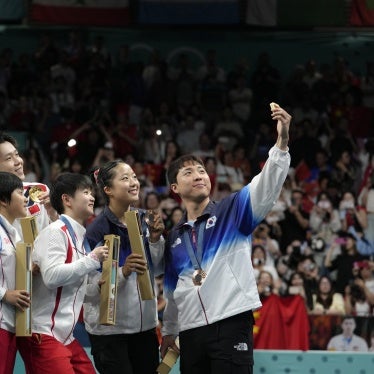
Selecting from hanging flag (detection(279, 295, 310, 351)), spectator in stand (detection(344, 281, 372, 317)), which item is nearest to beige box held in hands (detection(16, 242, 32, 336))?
hanging flag (detection(279, 295, 310, 351))

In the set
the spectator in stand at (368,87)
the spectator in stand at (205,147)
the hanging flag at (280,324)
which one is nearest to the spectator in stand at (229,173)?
the spectator in stand at (205,147)

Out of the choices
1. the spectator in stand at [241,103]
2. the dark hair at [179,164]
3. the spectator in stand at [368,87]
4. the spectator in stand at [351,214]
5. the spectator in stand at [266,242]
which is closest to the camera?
the dark hair at [179,164]

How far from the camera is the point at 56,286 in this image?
7.18 meters

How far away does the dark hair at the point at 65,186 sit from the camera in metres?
7.60

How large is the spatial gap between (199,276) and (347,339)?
5459 millimetres

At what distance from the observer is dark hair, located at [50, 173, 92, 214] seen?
7602 mm

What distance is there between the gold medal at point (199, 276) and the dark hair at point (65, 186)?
35.7 inches

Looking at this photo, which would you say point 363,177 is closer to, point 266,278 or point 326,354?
point 266,278

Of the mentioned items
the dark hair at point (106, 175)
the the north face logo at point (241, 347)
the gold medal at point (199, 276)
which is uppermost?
the dark hair at point (106, 175)

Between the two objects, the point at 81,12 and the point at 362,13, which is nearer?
the point at 362,13

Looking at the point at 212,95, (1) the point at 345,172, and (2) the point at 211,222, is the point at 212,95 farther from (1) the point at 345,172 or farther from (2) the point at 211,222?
(2) the point at 211,222

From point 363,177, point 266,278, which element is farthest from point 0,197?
point 363,177

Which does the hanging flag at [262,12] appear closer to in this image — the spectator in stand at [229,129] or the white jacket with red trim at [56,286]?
the spectator in stand at [229,129]

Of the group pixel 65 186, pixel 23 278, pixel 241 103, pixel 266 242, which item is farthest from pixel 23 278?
pixel 241 103
